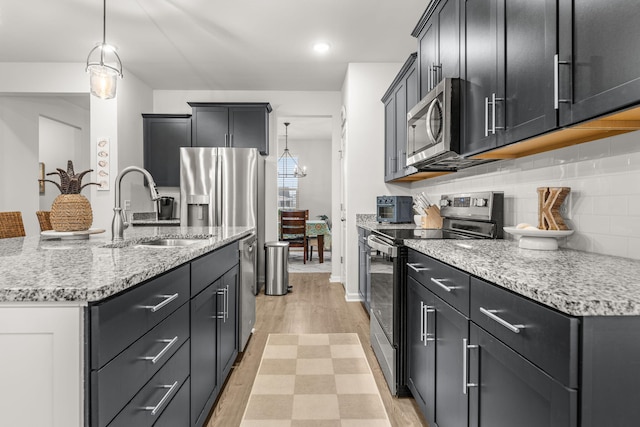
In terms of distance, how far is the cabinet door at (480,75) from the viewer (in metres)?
1.68

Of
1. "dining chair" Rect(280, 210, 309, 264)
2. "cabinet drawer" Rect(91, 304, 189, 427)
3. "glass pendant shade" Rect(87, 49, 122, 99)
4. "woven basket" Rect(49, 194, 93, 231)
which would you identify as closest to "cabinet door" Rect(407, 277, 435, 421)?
"cabinet drawer" Rect(91, 304, 189, 427)

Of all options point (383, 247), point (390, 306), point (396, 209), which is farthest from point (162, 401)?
point (396, 209)

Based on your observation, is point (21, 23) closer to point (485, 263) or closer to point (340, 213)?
point (340, 213)

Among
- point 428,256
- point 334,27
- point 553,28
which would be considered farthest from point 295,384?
point 334,27

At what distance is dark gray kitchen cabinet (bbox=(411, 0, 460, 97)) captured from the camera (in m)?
2.09

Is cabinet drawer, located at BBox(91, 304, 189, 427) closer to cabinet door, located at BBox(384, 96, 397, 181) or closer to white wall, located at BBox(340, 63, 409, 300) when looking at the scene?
cabinet door, located at BBox(384, 96, 397, 181)

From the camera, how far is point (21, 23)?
3461 mm

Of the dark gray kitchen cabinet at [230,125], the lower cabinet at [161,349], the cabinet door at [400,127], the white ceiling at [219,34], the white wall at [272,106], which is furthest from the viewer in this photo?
the white wall at [272,106]

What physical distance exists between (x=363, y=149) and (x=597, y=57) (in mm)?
3301

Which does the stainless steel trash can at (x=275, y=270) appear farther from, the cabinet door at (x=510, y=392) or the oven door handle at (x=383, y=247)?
the cabinet door at (x=510, y=392)

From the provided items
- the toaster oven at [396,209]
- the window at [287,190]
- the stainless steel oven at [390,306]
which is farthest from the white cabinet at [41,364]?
the window at [287,190]

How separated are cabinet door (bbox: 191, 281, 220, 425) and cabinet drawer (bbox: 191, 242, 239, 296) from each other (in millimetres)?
41

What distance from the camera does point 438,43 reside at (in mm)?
2332

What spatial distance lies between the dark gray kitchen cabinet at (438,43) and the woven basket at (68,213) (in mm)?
2073
